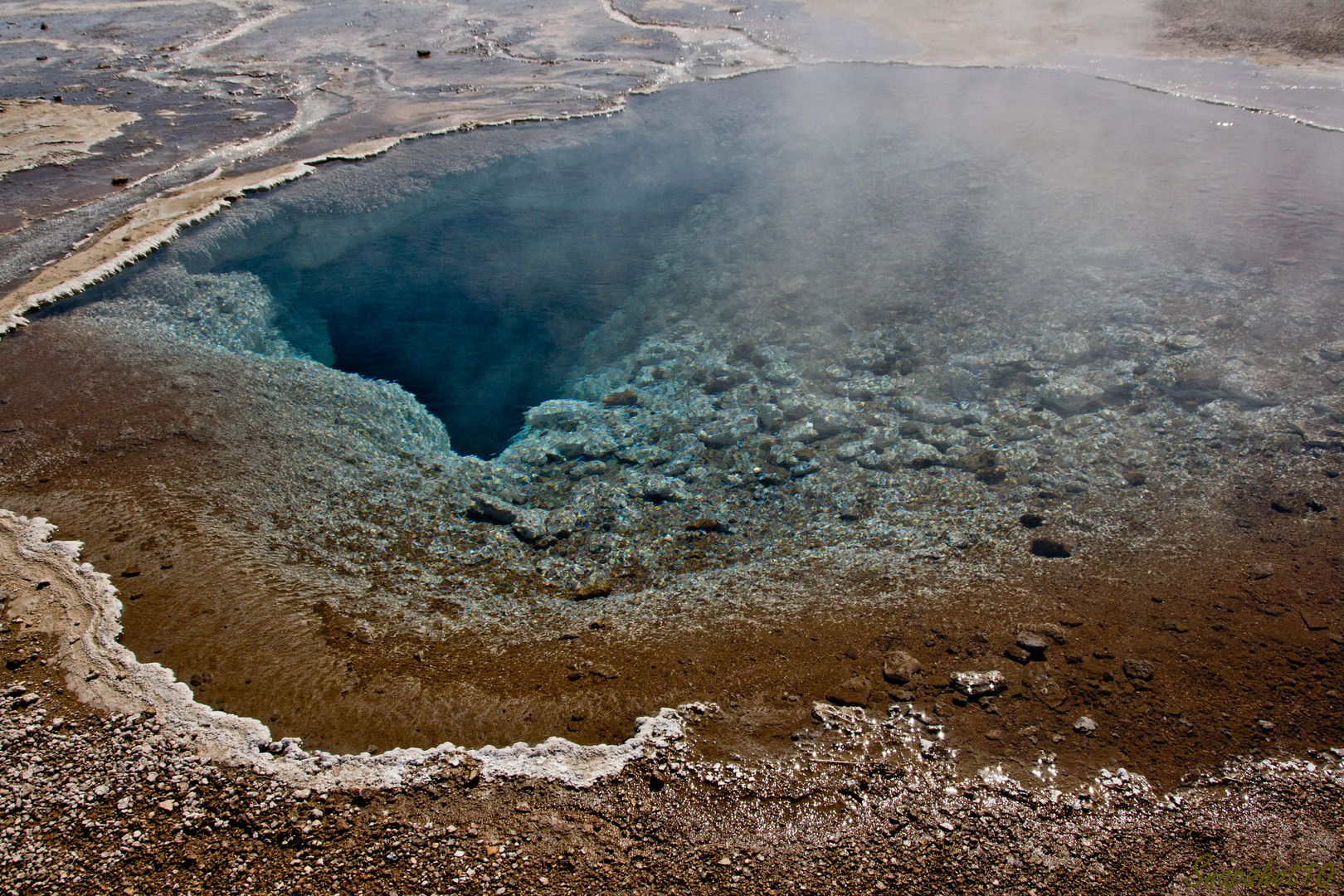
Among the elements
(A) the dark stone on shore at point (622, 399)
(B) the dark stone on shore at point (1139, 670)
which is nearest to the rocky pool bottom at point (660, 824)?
(B) the dark stone on shore at point (1139, 670)

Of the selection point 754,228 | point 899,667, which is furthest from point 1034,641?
point 754,228

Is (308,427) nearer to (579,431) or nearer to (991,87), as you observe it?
(579,431)

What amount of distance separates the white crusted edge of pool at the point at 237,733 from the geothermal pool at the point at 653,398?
0.29 ft

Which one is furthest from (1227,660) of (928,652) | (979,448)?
(979,448)

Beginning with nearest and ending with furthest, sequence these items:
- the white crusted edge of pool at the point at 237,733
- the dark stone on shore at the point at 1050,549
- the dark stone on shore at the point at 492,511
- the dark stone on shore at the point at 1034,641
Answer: the white crusted edge of pool at the point at 237,733 → the dark stone on shore at the point at 1034,641 → the dark stone on shore at the point at 1050,549 → the dark stone on shore at the point at 492,511

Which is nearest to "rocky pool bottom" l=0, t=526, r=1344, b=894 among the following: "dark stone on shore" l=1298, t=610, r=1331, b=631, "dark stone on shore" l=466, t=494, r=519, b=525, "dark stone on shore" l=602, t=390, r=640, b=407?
"dark stone on shore" l=1298, t=610, r=1331, b=631

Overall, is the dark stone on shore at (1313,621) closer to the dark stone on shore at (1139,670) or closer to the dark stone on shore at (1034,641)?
the dark stone on shore at (1139,670)

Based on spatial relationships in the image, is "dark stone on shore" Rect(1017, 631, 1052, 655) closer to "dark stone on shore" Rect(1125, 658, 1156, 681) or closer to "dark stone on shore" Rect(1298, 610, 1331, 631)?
"dark stone on shore" Rect(1125, 658, 1156, 681)

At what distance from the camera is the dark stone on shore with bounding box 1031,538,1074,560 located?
3.35 meters

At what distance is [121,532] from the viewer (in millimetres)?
3406

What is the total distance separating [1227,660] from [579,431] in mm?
3273

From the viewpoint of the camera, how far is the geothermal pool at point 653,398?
3.02m

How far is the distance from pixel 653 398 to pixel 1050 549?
95.7 inches

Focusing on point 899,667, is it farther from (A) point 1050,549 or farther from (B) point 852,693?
(A) point 1050,549
